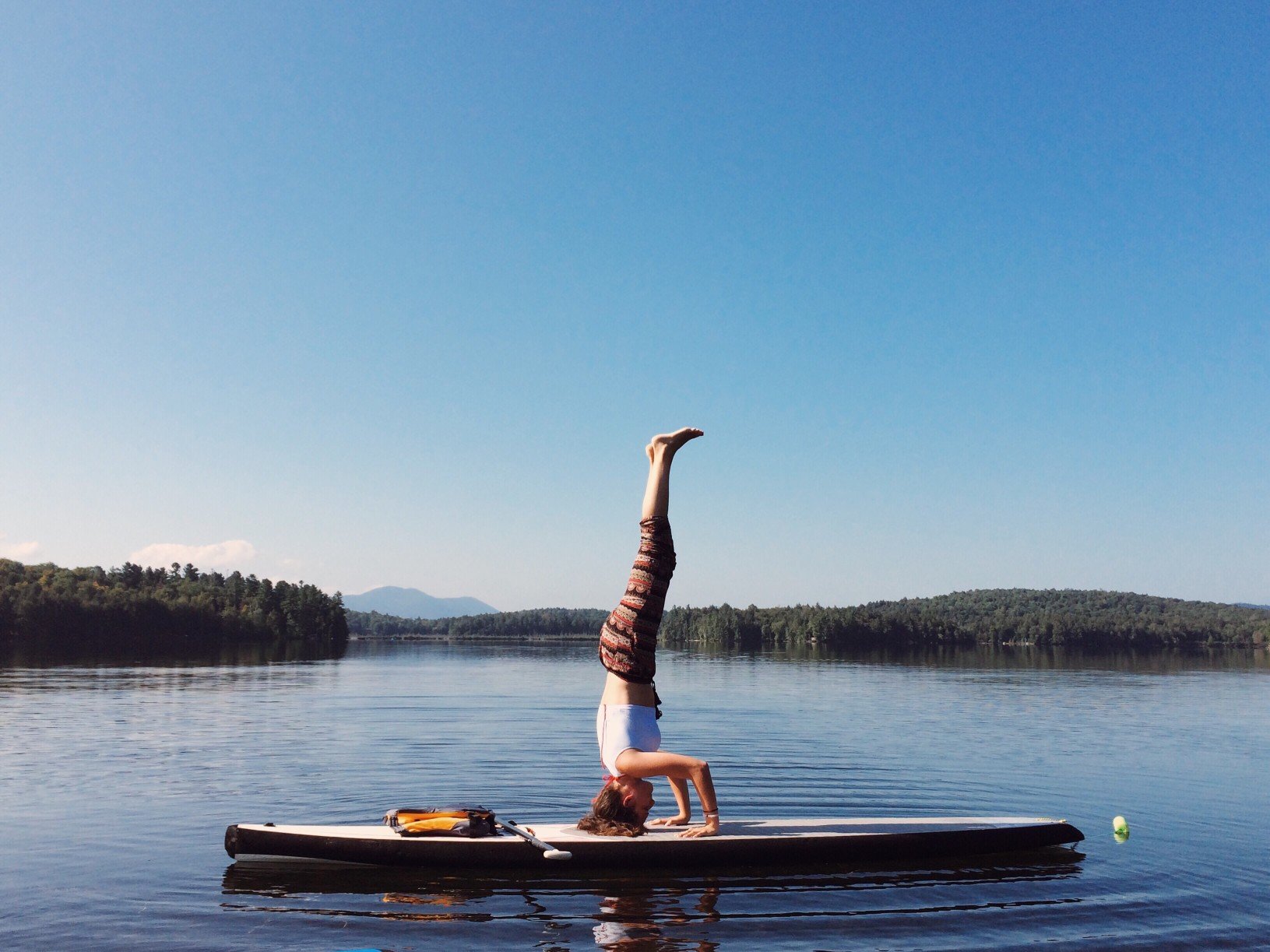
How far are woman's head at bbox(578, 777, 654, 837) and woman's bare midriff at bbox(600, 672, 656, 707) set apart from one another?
880 mm

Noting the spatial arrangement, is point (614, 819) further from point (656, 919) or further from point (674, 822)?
point (656, 919)

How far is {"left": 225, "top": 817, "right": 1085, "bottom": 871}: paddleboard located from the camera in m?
10.6

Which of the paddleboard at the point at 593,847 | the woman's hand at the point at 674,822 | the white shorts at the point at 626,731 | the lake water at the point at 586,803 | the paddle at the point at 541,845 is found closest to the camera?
the lake water at the point at 586,803

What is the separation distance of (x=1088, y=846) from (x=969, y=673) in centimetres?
5808

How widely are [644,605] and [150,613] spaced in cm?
12750

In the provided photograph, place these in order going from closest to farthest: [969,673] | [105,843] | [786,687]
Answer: [105,843]
[786,687]
[969,673]

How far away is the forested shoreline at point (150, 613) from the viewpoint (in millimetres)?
105250

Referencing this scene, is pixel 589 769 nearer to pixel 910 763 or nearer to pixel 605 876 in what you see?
pixel 910 763

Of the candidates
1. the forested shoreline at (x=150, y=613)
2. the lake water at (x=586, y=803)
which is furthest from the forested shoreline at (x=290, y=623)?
the lake water at (x=586, y=803)

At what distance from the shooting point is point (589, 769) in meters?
19.7

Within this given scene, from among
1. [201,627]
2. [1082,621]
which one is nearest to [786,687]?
[201,627]

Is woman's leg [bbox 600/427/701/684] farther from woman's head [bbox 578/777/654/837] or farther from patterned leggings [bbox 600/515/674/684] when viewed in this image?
woman's head [bbox 578/777/654/837]

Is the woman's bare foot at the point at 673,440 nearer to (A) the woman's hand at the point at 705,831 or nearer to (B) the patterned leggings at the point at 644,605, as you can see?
(B) the patterned leggings at the point at 644,605

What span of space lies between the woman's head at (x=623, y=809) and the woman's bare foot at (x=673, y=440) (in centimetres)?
370
